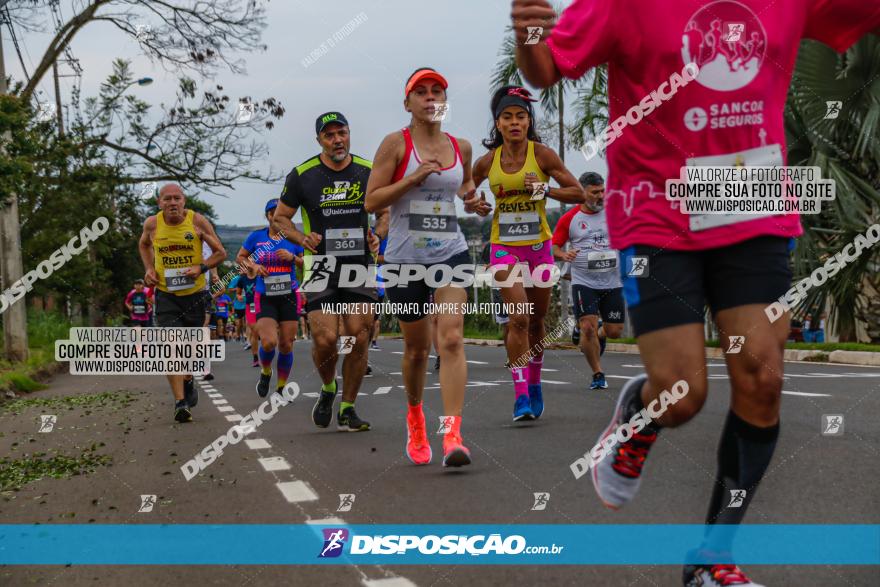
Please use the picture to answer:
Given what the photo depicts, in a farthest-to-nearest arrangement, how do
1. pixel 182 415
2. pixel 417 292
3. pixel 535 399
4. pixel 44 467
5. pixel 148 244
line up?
pixel 148 244 → pixel 182 415 → pixel 535 399 → pixel 44 467 → pixel 417 292

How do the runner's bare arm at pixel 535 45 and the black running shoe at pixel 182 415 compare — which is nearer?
the runner's bare arm at pixel 535 45

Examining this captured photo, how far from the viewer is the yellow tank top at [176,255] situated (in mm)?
10469

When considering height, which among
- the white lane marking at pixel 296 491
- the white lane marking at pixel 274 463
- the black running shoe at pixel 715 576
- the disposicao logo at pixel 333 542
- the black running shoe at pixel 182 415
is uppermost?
the black running shoe at pixel 715 576

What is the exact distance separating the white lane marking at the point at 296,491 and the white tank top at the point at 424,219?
1.55m

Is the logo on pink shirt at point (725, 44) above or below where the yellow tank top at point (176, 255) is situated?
above

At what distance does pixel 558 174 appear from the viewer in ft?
27.1

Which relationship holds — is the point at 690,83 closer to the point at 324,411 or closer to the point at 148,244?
the point at 324,411

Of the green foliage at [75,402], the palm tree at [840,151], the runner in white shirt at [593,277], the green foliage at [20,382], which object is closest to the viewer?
the runner in white shirt at [593,277]

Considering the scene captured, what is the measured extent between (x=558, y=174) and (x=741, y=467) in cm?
512

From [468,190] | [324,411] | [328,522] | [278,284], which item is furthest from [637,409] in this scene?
[278,284]

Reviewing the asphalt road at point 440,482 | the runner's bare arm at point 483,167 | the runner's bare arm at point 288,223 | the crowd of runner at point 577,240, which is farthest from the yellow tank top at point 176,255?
the runner's bare arm at point 483,167

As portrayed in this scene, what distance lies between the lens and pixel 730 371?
3.33 m

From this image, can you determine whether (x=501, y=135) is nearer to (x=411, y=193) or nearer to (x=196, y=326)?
(x=411, y=193)

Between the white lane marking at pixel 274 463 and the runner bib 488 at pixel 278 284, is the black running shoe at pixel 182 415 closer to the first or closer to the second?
the runner bib 488 at pixel 278 284
